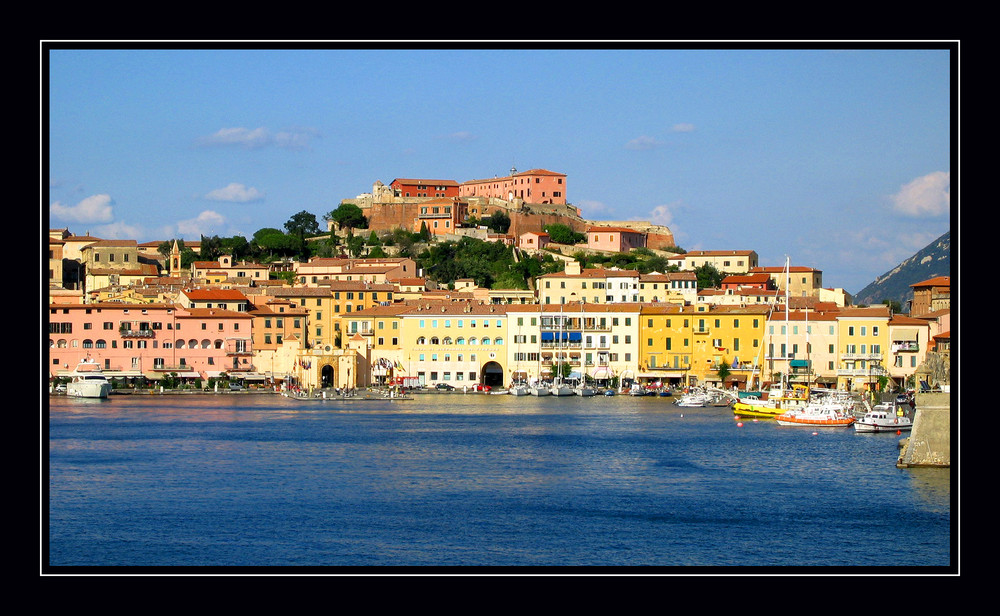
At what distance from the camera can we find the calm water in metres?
14.4

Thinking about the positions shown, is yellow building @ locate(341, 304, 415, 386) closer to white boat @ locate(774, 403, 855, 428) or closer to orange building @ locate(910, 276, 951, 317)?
white boat @ locate(774, 403, 855, 428)

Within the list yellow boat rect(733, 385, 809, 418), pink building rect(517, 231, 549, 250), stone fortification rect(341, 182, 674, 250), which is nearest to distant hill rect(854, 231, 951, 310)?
stone fortification rect(341, 182, 674, 250)

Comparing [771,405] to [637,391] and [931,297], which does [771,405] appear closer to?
[637,391]

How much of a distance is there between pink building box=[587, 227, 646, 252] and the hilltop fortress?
0.81 metres

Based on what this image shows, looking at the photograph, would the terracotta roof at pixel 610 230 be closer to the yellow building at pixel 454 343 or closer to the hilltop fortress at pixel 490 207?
the hilltop fortress at pixel 490 207

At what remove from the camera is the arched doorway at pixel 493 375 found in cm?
4441

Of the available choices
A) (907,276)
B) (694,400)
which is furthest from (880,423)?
(907,276)

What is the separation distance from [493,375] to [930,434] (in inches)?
1033

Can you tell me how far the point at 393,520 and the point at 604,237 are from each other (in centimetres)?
4816

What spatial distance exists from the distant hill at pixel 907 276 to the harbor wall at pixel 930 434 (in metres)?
64.3

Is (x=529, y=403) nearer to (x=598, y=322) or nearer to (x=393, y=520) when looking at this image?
(x=598, y=322)
